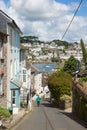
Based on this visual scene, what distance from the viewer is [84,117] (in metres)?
28.4

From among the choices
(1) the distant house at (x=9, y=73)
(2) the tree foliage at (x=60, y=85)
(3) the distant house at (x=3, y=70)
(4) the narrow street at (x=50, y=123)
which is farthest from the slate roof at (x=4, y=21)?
(2) the tree foliage at (x=60, y=85)

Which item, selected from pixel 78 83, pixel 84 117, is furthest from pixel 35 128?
pixel 78 83

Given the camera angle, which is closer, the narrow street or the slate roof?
the narrow street

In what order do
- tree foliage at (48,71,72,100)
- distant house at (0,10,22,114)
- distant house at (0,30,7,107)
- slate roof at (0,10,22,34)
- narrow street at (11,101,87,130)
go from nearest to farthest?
narrow street at (11,101,87,130) → distant house at (0,30,7,107) → slate roof at (0,10,22,34) → distant house at (0,10,22,114) → tree foliage at (48,71,72,100)

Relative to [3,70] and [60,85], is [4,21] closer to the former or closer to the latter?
[3,70]

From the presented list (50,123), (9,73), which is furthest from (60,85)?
(50,123)

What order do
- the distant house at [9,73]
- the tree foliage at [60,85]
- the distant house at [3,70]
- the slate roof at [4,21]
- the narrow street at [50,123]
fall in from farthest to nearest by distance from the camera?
1. the tree foliage at [60,85]
2. the distant house at [9,73]
3. the slate roof at [4,21]
4. the distant house at [3,70]
5. the narrow street at [50,123]

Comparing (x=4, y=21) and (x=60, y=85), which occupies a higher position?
(x=4, y=21)

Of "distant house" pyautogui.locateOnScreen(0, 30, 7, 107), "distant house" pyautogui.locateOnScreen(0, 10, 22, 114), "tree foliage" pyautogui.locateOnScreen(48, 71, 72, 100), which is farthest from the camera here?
"tree foliage" pyautogui.locateOnScreen(48, 71, 72, 100)

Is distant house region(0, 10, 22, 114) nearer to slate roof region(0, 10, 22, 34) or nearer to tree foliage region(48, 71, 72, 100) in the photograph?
slate roof region(0, 10, 22, 34)

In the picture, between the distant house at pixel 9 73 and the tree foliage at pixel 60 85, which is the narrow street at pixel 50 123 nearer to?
the distant house at pixel 9 73

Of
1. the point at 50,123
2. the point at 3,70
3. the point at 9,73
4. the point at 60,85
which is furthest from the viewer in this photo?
the point at 60,85

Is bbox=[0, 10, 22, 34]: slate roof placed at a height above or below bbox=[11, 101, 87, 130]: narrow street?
above

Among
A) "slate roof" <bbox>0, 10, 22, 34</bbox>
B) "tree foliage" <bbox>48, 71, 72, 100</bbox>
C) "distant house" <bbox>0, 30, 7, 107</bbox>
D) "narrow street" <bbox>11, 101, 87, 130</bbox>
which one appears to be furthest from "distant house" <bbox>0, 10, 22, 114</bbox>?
"tree foliage" <bbox>48, 71, 72, 100</bbox>
